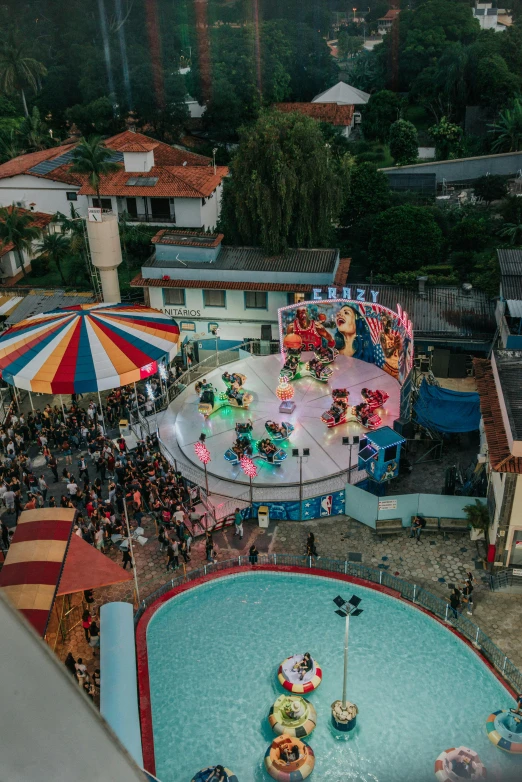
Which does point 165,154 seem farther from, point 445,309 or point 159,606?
point 159,606

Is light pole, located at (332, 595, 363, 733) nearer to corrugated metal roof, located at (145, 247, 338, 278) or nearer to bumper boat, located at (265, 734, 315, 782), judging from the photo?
bumper boat, located at (265, 734, 315, 782)

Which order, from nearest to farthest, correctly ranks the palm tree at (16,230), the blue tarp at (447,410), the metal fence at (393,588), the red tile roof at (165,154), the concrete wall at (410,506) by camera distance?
the metal fence at (393,588) → the concrete wall at (410,506) → the blue tarp at (447,410) → the palm tree at (16,230) → the red tile roof at (165,154)

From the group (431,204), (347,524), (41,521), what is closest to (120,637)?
(41,521)

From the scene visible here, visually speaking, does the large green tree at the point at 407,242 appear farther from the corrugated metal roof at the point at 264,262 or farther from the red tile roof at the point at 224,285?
the red tile roof at the point at 224,285

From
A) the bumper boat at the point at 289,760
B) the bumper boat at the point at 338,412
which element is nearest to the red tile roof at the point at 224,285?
the bumper boat at the point at 338,412

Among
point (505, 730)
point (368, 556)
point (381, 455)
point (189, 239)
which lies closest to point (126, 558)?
point (368, 556)

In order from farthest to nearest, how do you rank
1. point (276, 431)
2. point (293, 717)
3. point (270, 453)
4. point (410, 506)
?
1. point (276, 431)
2. point (270, 453)
3. point (410, 506)
4. point (293, 717)
